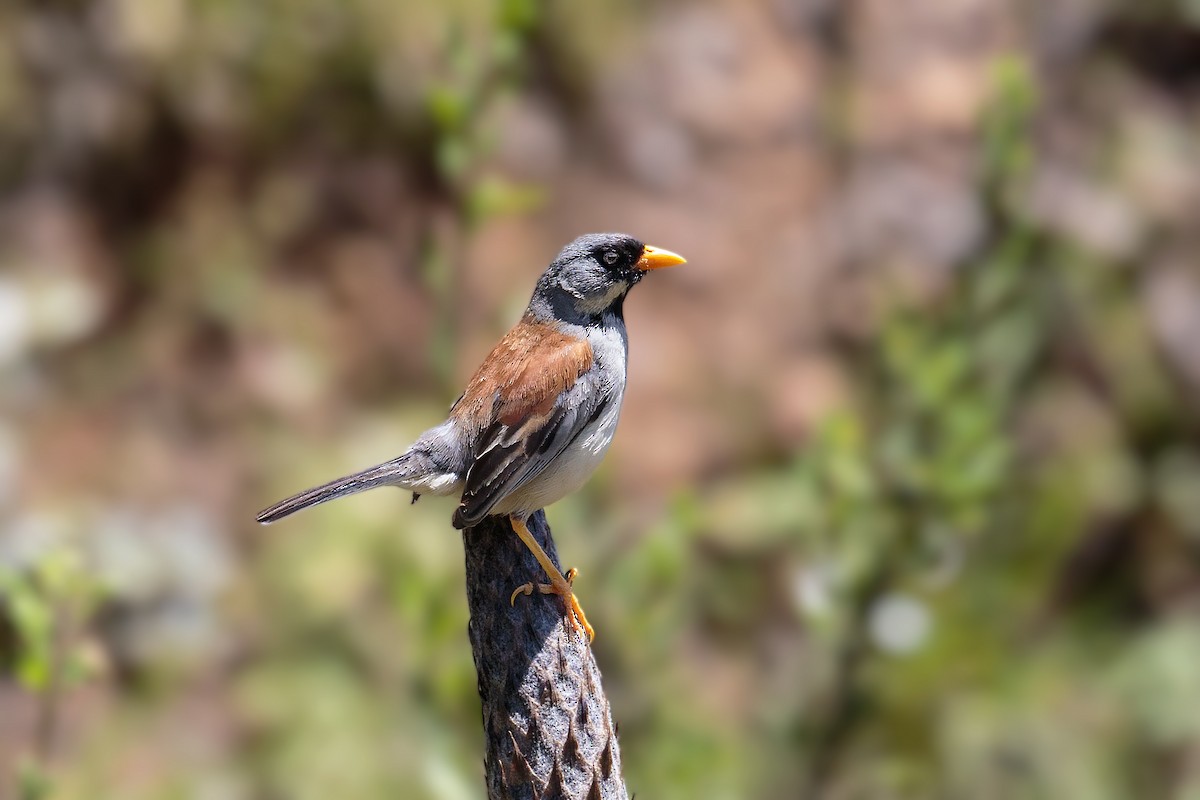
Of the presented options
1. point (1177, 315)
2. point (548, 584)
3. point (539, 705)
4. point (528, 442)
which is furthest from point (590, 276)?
point (1177, 315)

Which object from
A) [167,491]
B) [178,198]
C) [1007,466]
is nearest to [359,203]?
[178,198]

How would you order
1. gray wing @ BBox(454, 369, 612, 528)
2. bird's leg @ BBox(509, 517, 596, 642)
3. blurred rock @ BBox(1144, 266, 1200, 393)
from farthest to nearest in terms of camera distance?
1. blurred rock @ BBox(1144, 266, 1200, 393)
2. gray wing @ BBox(454, 369, 612, 528)
3. bird's leg @ BBox(509, 517, 596, 642)

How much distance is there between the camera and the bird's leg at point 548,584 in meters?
2.73

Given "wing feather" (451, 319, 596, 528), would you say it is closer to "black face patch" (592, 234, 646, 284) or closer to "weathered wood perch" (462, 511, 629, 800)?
"black face patch" (592, 234, 646, 284)

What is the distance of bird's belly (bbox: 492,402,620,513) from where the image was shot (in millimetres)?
3148

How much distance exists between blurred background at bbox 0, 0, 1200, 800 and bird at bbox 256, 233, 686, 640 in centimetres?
83

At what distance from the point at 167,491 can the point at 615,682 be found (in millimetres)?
2754

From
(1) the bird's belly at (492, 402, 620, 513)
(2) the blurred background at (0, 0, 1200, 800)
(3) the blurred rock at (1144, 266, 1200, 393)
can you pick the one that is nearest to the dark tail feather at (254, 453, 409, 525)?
(1) the bird's belly at (492, 402, 620, 513)

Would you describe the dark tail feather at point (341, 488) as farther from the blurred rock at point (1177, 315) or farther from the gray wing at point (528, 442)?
the blurred rock at point (1177, 315)

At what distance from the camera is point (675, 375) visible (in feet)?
22.5

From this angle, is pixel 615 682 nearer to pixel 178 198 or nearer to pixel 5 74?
pixel 178 198

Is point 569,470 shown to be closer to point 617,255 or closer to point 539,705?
point 617,255

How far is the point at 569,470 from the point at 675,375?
11.9ft

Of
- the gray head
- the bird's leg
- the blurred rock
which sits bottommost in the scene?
the bird's leg
